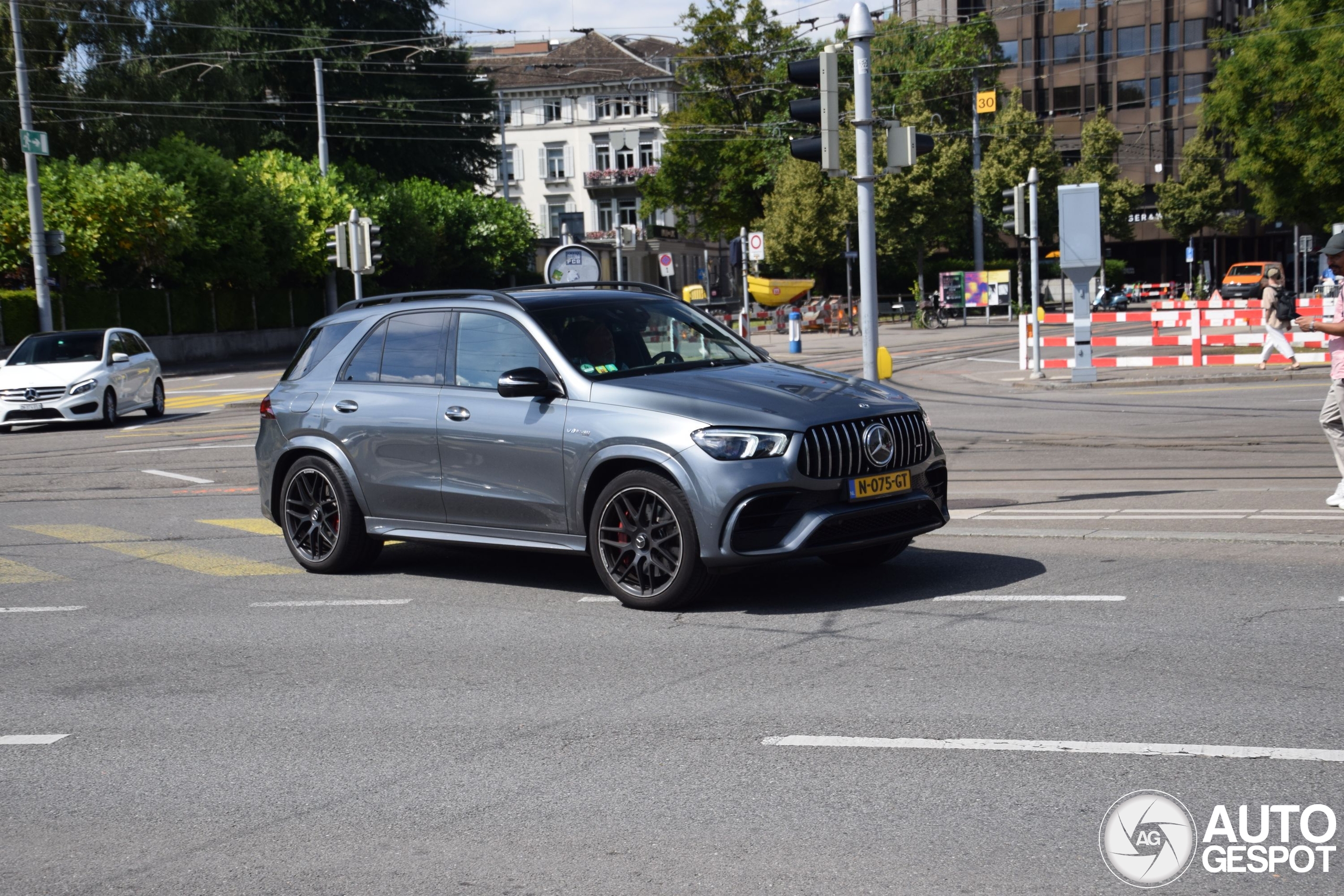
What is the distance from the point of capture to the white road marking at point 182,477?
1500 cm

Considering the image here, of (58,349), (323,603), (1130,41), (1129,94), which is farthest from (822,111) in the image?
(1129,94)

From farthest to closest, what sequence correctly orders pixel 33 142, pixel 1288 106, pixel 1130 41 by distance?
pixel 1130 41, pixel 1288 106, pixel 33 142

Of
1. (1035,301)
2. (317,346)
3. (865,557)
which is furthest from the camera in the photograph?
(1035,301)

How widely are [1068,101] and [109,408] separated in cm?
7245

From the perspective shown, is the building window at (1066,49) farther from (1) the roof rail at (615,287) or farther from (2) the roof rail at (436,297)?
(2) the roof rail at (436,297)

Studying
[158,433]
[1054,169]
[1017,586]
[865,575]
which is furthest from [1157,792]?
[1054,169]

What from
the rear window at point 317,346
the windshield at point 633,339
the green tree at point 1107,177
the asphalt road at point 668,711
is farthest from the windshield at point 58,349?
the green tree at point 1107,177

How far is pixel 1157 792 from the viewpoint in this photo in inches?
174

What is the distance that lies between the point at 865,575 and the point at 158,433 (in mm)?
15726

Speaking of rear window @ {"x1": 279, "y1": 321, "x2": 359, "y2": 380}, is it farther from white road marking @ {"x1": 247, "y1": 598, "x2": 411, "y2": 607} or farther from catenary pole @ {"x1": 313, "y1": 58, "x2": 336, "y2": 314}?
catenary pole @ {"x1": 313, "y1": 58, "x2": 336, "y2": 314}

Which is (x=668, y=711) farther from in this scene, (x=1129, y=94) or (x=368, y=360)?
(x=1129, y=94)

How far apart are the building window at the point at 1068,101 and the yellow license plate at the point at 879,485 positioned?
82653mm

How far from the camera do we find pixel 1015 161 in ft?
228

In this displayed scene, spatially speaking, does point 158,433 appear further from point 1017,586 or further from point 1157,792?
point 1157,792
